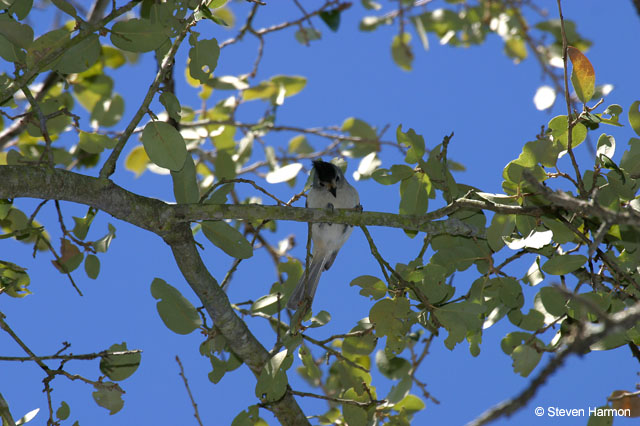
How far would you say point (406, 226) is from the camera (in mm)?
2570

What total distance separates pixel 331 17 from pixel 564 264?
9.00 feet

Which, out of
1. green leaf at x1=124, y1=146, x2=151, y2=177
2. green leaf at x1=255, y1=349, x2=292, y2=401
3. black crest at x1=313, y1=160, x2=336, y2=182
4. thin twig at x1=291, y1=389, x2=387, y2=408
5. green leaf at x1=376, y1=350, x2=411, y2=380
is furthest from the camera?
green leaf at x1=124, y1=146, x2=151, y2=177

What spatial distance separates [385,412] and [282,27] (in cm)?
279

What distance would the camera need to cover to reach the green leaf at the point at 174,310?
283 centimetres

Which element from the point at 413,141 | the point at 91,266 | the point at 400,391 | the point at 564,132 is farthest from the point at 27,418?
the point at 564,132

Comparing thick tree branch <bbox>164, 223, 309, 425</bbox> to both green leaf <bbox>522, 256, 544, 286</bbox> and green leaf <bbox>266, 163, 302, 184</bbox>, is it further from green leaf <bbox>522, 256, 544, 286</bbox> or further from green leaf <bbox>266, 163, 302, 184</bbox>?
green leaf <bbox>522, 256, 544, 286</bbox>

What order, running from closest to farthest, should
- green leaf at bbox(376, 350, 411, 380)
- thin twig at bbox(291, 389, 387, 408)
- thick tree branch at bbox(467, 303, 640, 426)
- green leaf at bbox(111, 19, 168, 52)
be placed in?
1. thick tree branch at bbox(467, 303, 640, 426)
2. green leaf at bbox(111, 19, 168, 52)
3. thin twig at bbox(291, 389, 387, 408)
4. green leaf at bbox(376, 350, 411, 380)

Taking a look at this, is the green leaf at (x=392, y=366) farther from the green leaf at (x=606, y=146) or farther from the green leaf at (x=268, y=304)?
the green leaf at (x=606, y=146)

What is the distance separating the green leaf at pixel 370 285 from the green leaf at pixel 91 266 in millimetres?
1355

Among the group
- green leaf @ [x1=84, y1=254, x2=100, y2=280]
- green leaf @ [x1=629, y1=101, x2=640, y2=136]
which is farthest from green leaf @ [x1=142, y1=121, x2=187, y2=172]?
green leaf @ [x1=629, y1=101, x2=640, y2=136]

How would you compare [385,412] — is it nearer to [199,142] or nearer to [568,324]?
[568,324]

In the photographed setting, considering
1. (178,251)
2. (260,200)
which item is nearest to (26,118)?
(178,251)

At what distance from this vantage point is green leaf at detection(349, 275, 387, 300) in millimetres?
2693

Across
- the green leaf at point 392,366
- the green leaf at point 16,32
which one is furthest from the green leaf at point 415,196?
the green leaf at point 16,32
